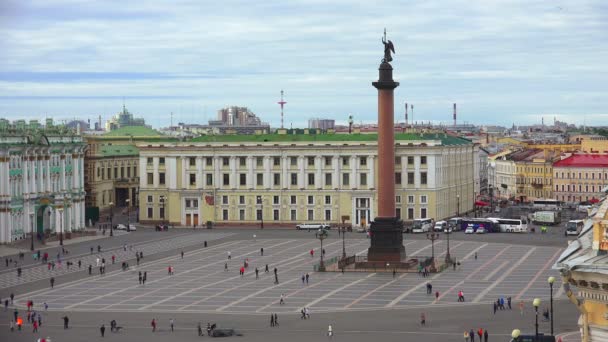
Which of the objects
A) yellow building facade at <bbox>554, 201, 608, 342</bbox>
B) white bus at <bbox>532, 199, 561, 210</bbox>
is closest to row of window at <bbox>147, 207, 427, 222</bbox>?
white bus at <bbox>532, 199, 561, 210</bbox>

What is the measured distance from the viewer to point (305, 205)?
122 metres

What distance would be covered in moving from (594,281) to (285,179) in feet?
329

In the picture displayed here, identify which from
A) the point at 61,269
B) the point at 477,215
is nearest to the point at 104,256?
the point at 61,269

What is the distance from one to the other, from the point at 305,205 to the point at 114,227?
18479mm

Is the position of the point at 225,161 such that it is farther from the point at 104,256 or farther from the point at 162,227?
the point at 104,256

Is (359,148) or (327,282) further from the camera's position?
(359,148)

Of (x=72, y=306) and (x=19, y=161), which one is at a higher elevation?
(x=19, y=161)

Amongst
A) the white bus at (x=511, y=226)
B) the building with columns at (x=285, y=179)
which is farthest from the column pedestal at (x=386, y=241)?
the building with columns at (x=285, y=179)

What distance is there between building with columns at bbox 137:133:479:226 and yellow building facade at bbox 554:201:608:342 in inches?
3768

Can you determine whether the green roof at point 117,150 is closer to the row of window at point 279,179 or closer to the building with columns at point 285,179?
the building with columns at point 285,179

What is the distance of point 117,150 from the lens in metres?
157

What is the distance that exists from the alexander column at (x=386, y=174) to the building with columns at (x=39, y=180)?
111 feet

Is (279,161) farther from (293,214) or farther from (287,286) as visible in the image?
(287,286)

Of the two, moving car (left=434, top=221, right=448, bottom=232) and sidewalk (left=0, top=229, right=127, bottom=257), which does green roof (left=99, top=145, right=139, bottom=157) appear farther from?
moving car (left=434, top=221, right=448, bottom=232)
